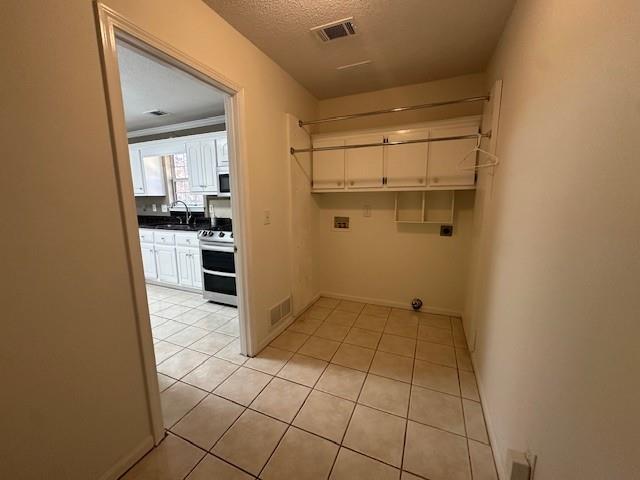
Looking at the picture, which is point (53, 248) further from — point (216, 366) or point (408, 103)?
point (408, 103)

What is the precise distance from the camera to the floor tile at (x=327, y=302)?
3.30 metres

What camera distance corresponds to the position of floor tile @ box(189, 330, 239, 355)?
2377 millimetres

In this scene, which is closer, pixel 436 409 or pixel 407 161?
pixel 436 409

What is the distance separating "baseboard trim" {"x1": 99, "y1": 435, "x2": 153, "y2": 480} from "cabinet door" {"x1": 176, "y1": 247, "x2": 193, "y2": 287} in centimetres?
253

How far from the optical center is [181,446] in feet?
4.79

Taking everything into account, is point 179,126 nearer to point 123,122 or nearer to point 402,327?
point 123,122

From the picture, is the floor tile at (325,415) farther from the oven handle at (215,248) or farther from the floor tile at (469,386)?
the oven handle at (215,248)

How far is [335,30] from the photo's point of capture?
1.90m

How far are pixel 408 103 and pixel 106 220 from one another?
2.95m

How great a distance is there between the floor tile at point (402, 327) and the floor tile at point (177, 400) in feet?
5.78

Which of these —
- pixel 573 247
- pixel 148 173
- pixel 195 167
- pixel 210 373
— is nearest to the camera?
pixel 573 247

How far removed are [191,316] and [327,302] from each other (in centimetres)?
163

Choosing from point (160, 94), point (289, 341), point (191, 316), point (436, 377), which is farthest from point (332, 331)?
point (160, 94)

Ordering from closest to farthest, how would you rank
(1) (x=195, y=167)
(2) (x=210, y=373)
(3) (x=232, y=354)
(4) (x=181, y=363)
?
(2) (x=210, y=373) → (4) (x=181, y=363) → (3) (x=232, y=354) → (1) (x=195, y=167)
